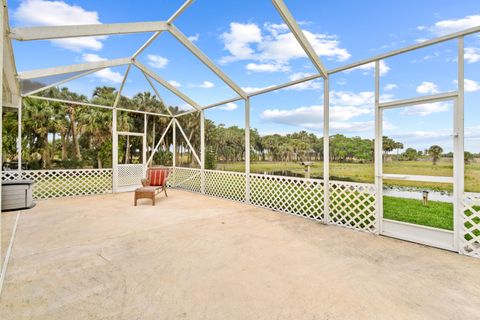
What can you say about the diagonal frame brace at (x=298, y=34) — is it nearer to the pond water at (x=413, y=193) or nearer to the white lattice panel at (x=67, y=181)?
the pond water at (x=413, y=193)

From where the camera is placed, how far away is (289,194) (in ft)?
18.2

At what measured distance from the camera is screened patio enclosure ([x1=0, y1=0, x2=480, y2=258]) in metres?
3.26

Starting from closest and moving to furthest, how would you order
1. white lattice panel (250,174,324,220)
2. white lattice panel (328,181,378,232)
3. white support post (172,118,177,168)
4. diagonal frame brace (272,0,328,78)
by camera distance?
1. diagonal frame brace (272,0,328,78)
2. white lattice panel (328,181,378,232)
3. white lattice panel (250,174,324,220)
4. white support post (172,118,177,168)

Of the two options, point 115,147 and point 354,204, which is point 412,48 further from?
point 115,147

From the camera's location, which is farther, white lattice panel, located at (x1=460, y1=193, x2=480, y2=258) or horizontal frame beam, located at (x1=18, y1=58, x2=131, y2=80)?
horizontal frame beam, located at (x1=18, y1=58, x2=131, y2=80)

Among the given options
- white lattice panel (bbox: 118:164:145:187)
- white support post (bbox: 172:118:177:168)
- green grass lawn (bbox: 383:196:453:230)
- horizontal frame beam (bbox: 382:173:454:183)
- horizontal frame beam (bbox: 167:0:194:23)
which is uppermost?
horizontal frame beam (bbox: 167:0:194:23)

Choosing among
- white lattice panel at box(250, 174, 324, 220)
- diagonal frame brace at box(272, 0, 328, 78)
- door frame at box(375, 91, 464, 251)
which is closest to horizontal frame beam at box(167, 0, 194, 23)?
diagonal frame brace at box(272, 0, 328, 78)

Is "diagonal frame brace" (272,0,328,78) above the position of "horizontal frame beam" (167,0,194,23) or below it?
below

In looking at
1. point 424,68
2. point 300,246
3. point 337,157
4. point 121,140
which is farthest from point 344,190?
point 121,140

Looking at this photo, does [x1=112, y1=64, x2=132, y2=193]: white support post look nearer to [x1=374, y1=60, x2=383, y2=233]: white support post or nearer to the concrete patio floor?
the concrete patio floor

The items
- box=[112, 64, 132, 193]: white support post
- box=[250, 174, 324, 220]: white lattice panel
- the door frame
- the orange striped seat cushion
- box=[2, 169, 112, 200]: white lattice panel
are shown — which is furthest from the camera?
box=[112, 64, 132, 193]: white support post

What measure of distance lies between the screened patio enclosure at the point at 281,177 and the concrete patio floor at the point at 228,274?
0.39 m

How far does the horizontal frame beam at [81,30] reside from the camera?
11.1ft

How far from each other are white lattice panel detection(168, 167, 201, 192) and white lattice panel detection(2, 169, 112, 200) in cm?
229
